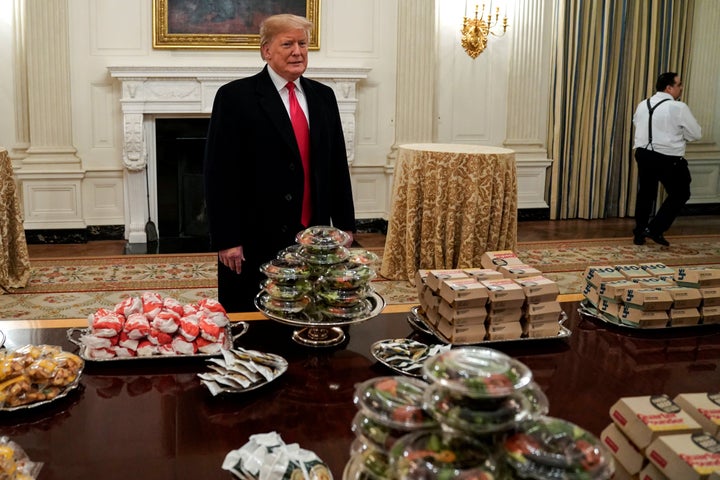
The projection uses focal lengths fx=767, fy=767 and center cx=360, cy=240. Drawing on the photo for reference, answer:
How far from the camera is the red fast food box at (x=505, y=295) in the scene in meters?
1.83

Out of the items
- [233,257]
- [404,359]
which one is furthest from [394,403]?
[233,257]

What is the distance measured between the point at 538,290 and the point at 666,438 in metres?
0.78

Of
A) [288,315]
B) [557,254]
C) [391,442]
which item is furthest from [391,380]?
[557,254]

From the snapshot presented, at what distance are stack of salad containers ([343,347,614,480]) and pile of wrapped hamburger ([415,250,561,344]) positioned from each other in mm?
831

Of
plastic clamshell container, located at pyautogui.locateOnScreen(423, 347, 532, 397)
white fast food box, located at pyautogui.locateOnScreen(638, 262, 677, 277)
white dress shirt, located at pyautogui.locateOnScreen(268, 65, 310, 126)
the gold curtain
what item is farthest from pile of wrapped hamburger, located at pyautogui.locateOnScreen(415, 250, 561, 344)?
the gold curtain

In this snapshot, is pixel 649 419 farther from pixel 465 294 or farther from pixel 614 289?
pixel 614 289

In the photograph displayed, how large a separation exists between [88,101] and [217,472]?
5.75 meters

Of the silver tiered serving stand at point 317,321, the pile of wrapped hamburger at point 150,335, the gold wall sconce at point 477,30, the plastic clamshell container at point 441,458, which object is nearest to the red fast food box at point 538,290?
the silver tiered serving stand at point 317,321

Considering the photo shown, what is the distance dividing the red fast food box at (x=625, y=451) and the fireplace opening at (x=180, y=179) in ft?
18.4

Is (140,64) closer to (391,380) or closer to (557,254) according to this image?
(557,254)

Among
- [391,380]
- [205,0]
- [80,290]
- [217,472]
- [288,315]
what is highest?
[205,0]

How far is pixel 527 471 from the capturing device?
0.89m

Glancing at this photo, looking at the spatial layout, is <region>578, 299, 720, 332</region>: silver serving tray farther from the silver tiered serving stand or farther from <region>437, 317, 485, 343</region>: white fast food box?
the silver tiered serving stand

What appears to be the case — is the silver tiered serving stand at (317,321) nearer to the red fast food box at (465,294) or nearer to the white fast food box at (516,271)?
the red fast food box at (465,294)
